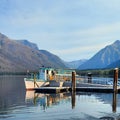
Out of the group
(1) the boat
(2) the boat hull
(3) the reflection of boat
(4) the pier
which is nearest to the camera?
(3) the reflection of boat

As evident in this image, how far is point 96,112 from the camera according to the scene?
49.5 meters

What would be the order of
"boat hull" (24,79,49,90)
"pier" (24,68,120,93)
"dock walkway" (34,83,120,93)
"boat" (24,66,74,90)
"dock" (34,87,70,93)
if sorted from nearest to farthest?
1. "pier" (24,68,120,93)
2. "dock" (34,87,70,93)
3. "dock walkway" (34,83,120,93)
4. "boat hull" (24,79,49,90)
5. "boat" (24,66,74,90)

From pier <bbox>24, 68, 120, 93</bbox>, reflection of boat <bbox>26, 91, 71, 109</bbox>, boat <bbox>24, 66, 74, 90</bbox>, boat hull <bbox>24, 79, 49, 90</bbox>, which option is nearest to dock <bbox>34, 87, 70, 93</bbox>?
pier <bbox>24, 68, 120, 93</bbox>

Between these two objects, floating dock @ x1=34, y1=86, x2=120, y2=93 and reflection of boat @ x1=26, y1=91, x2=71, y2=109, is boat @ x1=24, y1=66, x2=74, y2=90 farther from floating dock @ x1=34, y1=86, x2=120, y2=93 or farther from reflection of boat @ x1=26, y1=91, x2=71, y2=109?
reflection of boat @ x1=26, y1=91, x2=71, y2=109

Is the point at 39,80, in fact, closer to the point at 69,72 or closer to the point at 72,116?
the point at 69,72

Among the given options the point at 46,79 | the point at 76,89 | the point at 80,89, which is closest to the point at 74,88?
the point at 80,89

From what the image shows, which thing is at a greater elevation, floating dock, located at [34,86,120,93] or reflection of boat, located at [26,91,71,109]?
floating dock, located at [34,86,120,93]

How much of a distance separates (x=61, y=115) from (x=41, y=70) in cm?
5042

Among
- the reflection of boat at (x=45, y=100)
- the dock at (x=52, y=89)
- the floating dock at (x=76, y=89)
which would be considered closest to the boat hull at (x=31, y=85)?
the dock at (x=52, y=89)

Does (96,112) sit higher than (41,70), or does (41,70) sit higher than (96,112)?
(41,70)

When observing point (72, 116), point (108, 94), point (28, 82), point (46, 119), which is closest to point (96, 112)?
point (72, 116)

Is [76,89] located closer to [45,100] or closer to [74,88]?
[74,88]

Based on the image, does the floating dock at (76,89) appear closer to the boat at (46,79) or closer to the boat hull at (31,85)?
the boat hull at (31,85)

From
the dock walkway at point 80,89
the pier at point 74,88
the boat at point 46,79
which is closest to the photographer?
the pier at point 74,88
